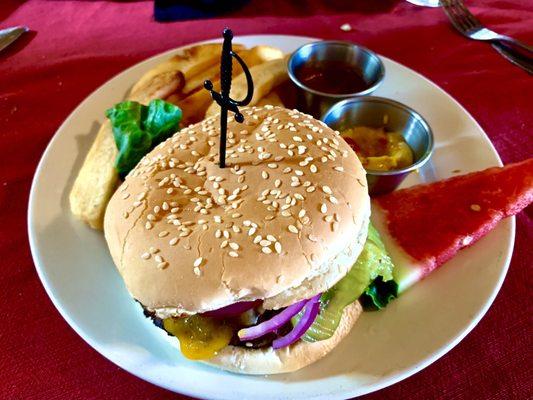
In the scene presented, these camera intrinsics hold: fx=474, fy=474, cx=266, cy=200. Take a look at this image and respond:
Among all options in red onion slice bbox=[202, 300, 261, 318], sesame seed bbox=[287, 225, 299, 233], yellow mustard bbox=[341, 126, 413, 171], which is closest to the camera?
sesame seed bbox=[287, 225, 299, 233]

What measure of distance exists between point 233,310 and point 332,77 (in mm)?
1784

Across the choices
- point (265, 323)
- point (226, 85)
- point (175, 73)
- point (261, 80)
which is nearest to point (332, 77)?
point (261, 80)

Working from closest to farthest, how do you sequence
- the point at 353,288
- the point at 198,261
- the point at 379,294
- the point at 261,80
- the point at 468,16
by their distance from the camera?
the point at 198,261 → the point at 353,288 → the point at 379,294 → the point at 261,80 → the point at 468,16

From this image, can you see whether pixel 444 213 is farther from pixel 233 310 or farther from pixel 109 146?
pixel 109 146

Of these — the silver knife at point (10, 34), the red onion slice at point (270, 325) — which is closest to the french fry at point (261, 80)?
the red onion slice at point (270, 325)

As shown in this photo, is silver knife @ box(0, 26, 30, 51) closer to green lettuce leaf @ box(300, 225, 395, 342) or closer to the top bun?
the top bun

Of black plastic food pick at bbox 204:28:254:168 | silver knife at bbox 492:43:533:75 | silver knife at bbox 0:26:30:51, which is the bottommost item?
silver knife at bbox 492:43:533:75

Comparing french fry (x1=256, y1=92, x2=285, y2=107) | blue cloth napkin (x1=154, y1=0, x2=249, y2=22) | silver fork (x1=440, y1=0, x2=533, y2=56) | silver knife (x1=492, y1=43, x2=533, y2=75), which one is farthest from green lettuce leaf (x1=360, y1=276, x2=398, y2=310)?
blue cloth napkin (x1=154, y1=0, x2=249, y2=22)

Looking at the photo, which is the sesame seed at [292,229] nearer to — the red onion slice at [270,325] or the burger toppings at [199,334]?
the red onion slice at [270,325]

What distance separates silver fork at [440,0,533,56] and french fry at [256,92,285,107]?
1852 mm

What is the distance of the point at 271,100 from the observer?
263cm

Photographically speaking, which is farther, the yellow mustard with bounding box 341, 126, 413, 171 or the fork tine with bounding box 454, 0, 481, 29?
the fork tine with bounding box 454, 0, 481, 29

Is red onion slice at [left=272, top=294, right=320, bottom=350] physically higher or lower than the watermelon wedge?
higher

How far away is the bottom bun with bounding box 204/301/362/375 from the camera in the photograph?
5.73 ft
